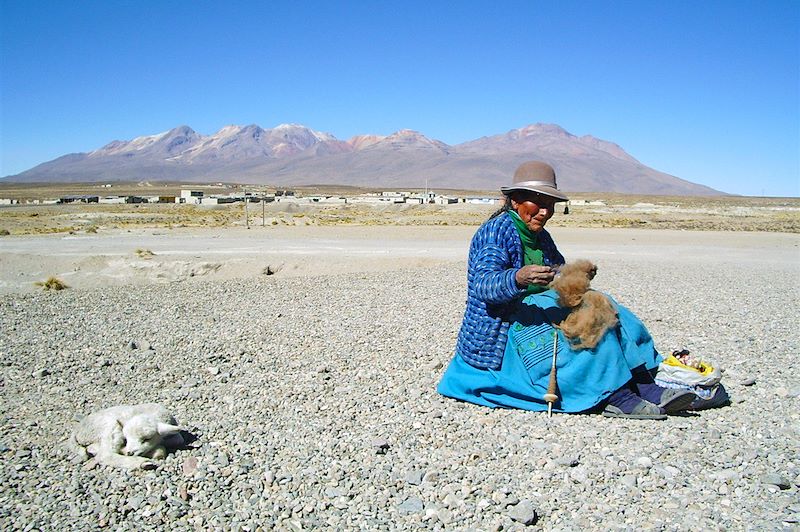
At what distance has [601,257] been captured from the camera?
730 inches

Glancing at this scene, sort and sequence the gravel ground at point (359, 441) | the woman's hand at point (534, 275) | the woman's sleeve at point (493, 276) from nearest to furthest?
1. the gravel ground at point (359, 441)
2. the woman's hand at point (534, 275)
3. the woman's sleeve at point (493, 276)

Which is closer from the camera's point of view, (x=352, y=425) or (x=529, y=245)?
(x=352, y=425)

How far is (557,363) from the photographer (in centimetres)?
464

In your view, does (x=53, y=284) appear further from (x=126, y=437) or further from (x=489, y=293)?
(x=489, y=293)

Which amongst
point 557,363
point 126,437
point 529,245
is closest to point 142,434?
point 126,437

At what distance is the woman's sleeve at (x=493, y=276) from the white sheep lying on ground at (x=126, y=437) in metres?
2.05

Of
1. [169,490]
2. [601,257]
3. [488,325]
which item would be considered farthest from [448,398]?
[601,257]

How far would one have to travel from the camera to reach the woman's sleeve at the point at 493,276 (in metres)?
4.42

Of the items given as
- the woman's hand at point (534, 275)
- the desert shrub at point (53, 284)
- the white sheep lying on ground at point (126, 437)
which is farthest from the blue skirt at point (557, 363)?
the desert shrub at point (53, 284)

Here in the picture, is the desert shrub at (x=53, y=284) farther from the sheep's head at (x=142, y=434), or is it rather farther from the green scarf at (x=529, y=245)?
the green scarf at (x=529, y=245)

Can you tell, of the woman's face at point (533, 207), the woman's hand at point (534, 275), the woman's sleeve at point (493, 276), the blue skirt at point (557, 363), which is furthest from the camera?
the woman's face at point (533, 207)

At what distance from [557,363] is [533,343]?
7.8 inches

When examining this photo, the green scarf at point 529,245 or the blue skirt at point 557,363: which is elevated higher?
the green scarf at point 529,245

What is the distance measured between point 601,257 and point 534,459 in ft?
49.7
